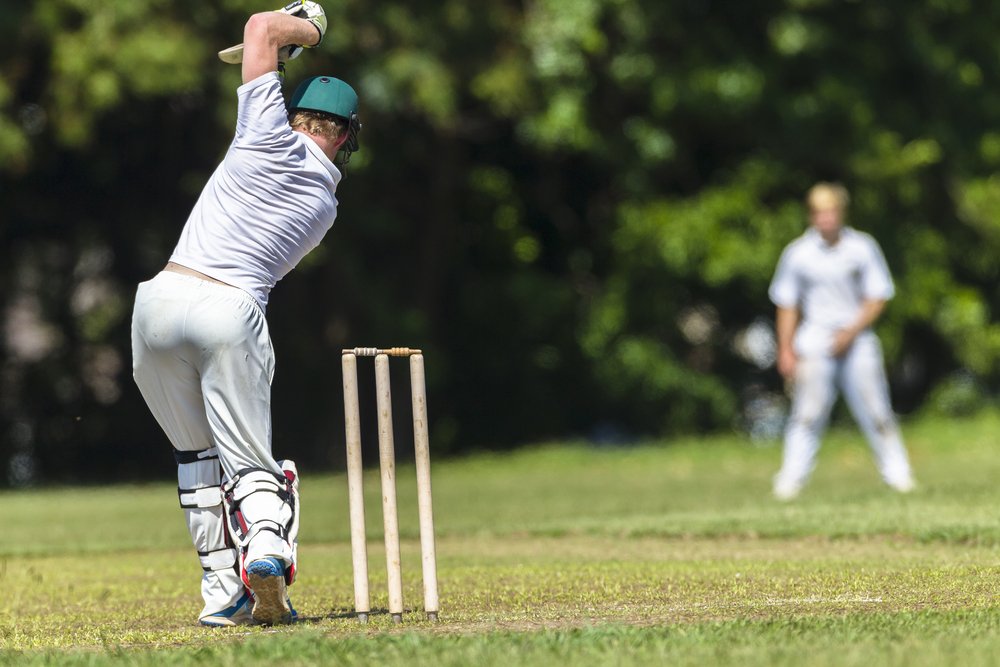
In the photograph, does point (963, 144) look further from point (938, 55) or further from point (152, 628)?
point (152, 628)

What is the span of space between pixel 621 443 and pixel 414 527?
9474 mm

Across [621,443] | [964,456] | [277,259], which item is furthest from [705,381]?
[277,259]

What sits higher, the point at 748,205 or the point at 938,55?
the point at 938,55

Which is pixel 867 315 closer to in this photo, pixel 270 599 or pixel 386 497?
pixel 386 497

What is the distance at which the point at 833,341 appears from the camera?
9852 millimetres

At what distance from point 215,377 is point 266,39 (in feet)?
4.20

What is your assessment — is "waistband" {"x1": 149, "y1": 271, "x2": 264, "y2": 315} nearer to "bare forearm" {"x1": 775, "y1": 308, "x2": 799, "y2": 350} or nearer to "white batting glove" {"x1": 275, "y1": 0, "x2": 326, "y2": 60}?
"white batting glove" {"x1": 275, "y1": 0, "x2": 326, "y2": 60}

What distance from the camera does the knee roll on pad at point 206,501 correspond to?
502 cm

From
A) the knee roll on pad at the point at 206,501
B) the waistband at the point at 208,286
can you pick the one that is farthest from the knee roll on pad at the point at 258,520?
the waistband at the point at 208,286

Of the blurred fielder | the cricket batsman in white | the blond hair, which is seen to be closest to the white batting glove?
the cricket batsman in white

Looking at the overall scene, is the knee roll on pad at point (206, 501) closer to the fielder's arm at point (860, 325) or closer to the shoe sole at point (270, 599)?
the shoe sole at point (270, 599)

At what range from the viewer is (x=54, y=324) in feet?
63.7

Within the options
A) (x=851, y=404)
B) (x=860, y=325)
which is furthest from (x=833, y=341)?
(x=851, y=404)

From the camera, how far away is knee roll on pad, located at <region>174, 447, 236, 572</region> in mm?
5016
